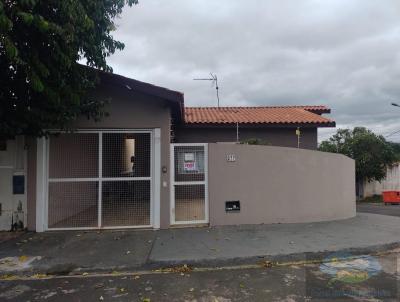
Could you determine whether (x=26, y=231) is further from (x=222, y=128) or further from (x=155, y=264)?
(x=222, y=128)

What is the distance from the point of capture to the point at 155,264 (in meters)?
6.76

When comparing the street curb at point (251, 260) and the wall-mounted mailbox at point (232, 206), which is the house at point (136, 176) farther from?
the street curb at point (251, 260)

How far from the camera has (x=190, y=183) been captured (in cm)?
978

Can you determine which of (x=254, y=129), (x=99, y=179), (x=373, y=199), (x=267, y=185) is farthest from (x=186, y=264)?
(x=373, y=199)

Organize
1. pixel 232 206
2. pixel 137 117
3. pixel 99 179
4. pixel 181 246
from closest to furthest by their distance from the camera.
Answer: pixel 181 246
pixel 99 179
pixel 137 117
pixel 232 206

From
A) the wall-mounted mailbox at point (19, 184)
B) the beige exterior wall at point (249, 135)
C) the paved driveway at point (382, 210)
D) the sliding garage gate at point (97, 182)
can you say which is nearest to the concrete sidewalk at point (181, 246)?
the sliding garage gate at point (97, 182)

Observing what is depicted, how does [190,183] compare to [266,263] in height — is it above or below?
above

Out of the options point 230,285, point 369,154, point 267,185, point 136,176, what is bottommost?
point 230,285

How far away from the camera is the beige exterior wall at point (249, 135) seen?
1606 cm

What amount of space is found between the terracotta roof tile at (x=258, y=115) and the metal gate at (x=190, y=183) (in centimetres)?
580

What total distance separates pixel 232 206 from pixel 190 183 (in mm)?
1164

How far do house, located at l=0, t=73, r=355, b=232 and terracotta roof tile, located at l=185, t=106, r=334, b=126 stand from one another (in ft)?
19.4

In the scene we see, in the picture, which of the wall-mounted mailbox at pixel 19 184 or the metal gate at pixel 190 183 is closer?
the wall-mounted mailbox at pixel 19 184

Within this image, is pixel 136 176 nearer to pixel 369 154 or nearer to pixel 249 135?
pixel 249 135
